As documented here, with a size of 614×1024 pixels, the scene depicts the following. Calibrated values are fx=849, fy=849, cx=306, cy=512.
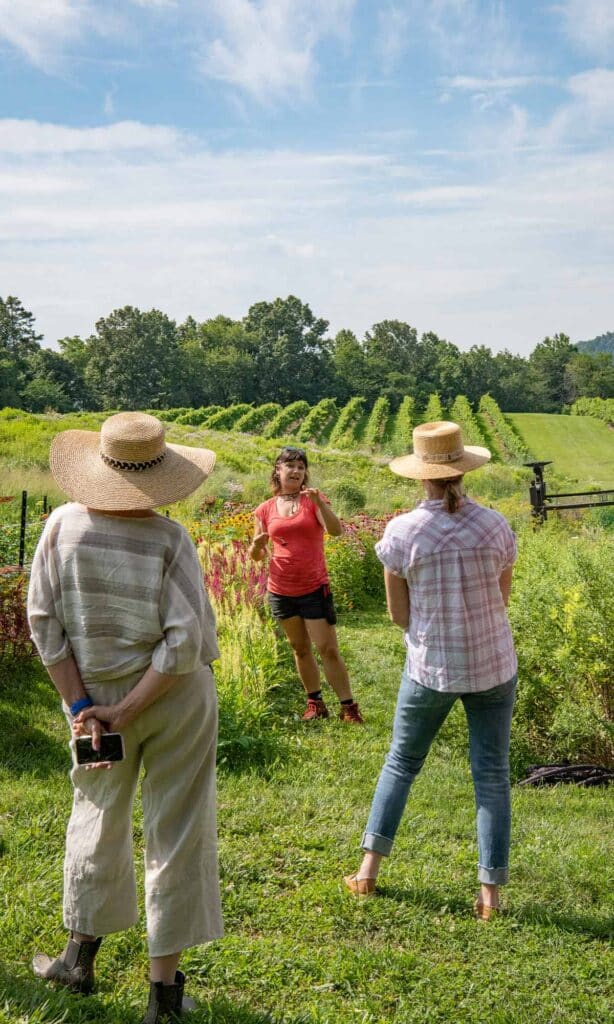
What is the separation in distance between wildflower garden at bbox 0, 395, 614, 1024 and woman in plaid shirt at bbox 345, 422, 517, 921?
264mm

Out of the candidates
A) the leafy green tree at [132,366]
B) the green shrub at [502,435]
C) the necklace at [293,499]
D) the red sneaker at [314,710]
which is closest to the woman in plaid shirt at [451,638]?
the red sneaker at [314,710]

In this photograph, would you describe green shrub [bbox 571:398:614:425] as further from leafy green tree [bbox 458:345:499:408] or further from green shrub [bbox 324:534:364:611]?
green shrub [bbox 324:534:364:611]

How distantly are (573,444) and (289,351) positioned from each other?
3082 cm

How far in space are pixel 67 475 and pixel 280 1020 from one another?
67.2 inches

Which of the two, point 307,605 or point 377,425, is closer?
point 307,605

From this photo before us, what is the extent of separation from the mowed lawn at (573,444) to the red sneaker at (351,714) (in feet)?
106

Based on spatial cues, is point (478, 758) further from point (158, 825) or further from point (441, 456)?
point (158, 825)

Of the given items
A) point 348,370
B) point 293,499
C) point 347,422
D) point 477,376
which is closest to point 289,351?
point 348,370

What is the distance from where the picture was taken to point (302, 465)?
5.37 meters

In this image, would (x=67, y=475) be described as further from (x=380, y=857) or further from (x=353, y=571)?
(x=353, y=571)

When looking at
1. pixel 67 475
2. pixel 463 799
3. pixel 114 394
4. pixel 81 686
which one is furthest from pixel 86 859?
pixel 114 394

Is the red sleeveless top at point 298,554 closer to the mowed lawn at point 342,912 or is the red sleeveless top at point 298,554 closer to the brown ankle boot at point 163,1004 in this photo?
the mowed lawn at point 342,912

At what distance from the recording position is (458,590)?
119 inches

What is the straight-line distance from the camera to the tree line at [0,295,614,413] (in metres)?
65.2
